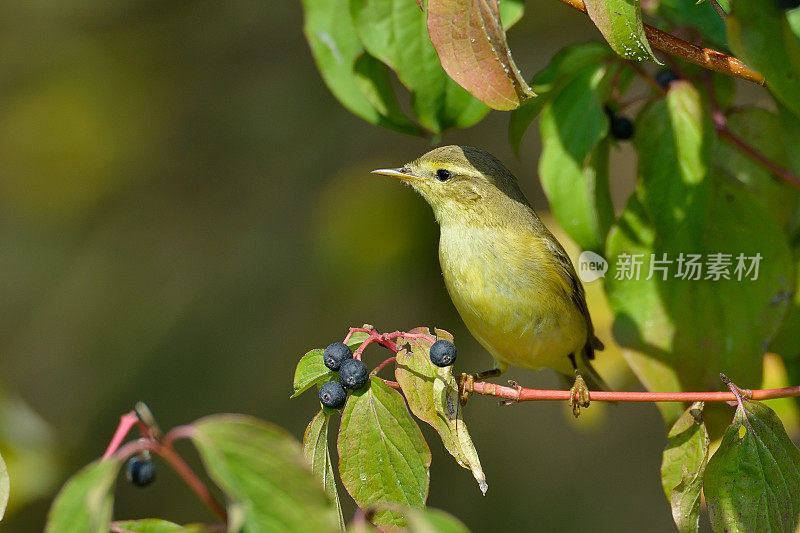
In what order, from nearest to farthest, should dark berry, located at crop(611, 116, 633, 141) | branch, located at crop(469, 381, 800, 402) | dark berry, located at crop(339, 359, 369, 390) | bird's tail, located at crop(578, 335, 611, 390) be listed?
dark berry, located at crop(339, 359, 369, 390)
branch, located at crop(469, 381, 800, 402)
dark berry, located at crop(611, 116, 633, 141)
bird's tail, located at crop(578, 335, 611, 390)

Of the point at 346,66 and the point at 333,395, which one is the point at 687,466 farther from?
the point at 346,66

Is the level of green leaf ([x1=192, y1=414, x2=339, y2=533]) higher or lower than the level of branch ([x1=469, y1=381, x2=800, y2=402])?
higher

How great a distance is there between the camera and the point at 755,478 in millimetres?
1915

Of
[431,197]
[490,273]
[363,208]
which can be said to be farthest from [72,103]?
[490,273]

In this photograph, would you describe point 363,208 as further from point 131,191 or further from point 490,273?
point 131,191

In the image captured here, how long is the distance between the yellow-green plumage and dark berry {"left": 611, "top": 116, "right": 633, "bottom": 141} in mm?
495

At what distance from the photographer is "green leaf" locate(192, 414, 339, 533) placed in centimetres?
121

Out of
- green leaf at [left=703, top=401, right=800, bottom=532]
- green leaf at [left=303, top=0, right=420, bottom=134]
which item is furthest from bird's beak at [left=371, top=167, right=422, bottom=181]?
green leaf at [left=703, top=401, right=800, bottom=532]

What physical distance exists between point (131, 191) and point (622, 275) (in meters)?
4.58

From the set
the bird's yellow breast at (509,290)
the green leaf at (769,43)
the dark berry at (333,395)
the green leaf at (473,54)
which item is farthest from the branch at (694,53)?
the bird's yellow breast at (509,290)

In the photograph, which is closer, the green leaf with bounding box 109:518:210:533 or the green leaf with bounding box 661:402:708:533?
the green leaf with bounding box 109:518:210:533

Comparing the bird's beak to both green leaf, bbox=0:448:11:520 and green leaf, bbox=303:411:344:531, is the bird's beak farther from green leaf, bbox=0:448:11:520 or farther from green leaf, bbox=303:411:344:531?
green leaf, bbox=0:448:11:520

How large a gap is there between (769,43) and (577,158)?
0.68m

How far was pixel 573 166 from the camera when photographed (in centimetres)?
251
